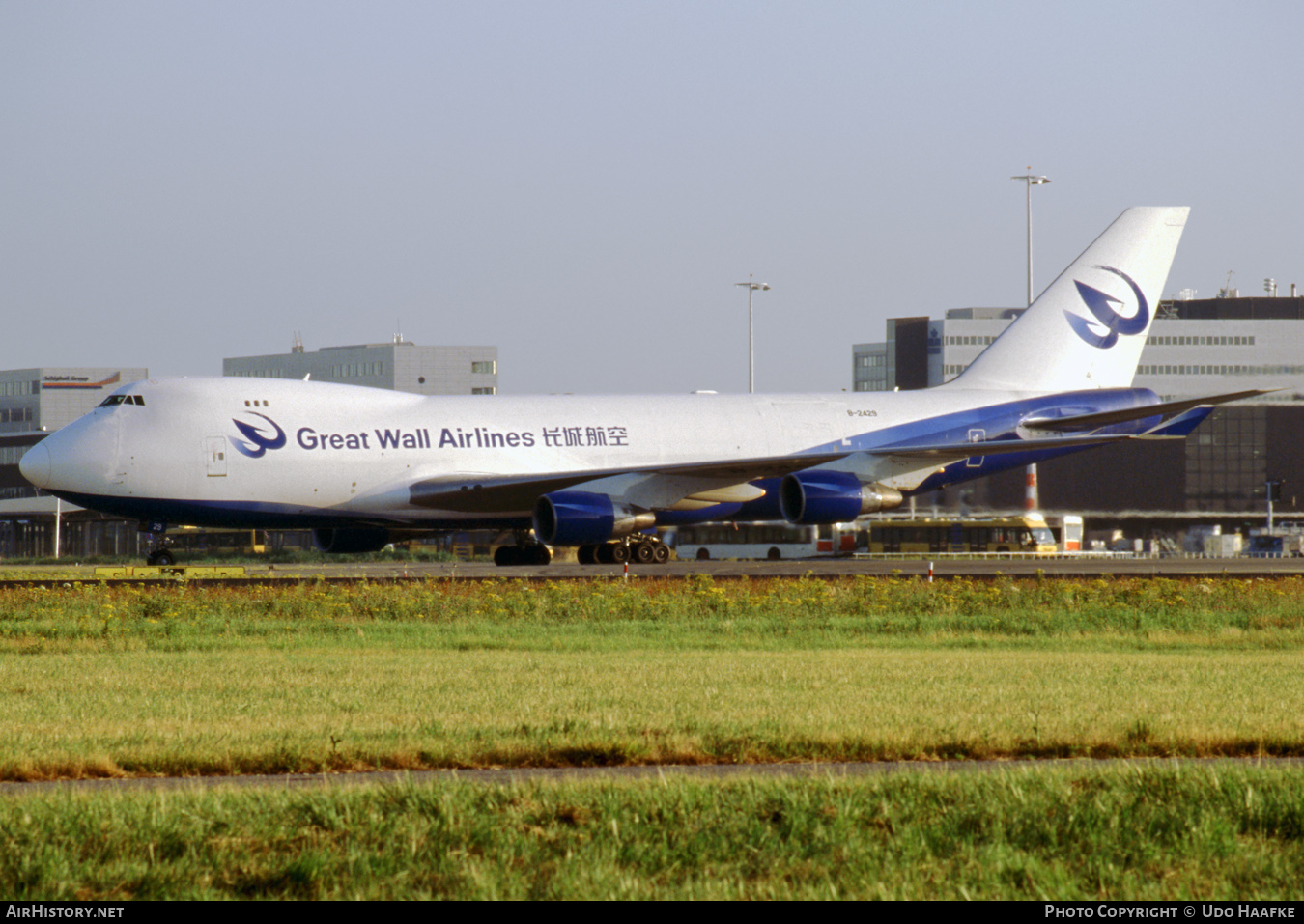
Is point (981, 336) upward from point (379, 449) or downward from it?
upward

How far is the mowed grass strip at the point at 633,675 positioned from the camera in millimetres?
11195

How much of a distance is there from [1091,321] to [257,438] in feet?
85.2

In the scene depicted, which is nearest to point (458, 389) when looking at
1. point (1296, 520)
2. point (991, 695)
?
point (1296, 520)

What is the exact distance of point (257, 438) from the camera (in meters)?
37.0

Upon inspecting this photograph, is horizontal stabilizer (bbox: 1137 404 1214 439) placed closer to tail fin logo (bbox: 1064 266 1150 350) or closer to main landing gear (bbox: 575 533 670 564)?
tail fin logo (bbox: 1064 266 1150 350)

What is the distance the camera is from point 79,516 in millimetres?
77500

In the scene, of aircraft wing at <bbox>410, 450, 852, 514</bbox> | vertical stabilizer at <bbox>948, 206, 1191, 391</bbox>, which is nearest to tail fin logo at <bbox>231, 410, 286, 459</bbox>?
aircraft wing at <bbox>410, 450, 852, 514</bbox>

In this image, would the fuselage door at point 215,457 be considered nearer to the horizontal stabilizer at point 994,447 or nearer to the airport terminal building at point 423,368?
the horizontal stabilizer at point 994,447

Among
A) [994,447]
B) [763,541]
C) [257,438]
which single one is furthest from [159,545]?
[763,541]

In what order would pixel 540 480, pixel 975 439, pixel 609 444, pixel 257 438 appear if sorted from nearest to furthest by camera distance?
pixel 257 438 → pixel 540 480 → pixel 609 444 → pixel 975 439

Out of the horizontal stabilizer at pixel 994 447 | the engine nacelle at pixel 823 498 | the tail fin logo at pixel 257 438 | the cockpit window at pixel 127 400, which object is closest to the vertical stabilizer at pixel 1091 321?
the horizontal stabilizer at pixel 994 447

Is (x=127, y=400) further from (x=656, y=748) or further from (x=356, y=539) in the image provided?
(x=656, y=748)

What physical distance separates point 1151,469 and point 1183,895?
9168cm

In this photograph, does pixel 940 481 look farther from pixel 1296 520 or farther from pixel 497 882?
pixel 1296 520
